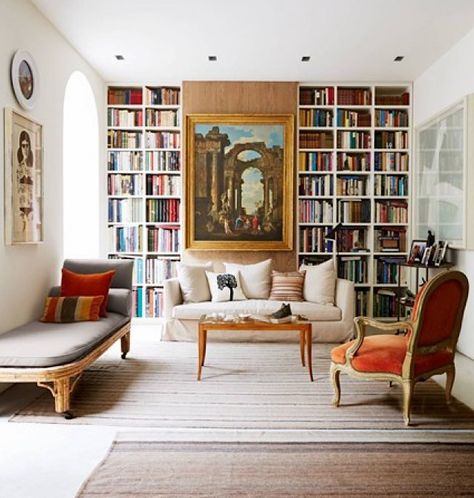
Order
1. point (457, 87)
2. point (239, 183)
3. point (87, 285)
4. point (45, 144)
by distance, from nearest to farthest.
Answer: point (87, 285), point (45, 144), point (457, 87), point (239, 183)

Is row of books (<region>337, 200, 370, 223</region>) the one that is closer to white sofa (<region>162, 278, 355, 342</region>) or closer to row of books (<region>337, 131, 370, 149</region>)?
row of books (<region>337, 131, 370, 149</region>)

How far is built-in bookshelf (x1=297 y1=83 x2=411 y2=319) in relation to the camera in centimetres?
666

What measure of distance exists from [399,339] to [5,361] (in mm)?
2585

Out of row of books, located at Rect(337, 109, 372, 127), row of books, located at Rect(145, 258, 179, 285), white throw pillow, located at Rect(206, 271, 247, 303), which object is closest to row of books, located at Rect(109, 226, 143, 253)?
row of books, located at Rect(145, 258, 179, 285)

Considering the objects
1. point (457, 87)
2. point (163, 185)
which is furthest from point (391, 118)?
point (163, 185)

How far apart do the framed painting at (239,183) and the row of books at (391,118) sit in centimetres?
113

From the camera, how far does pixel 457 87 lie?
5242 mm

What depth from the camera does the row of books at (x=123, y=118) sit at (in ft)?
22.0

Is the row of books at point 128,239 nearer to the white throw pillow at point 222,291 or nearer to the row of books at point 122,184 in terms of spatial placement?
the row of books at point 122,184

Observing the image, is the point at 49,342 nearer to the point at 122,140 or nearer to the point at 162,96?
the point at 122,140

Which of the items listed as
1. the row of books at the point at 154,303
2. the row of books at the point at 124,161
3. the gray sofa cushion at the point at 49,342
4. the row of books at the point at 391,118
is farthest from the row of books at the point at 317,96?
the gray sofa cushion at the point at 49,342

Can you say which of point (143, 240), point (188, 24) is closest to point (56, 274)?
point (143, 240)

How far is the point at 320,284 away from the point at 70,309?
2.81 m

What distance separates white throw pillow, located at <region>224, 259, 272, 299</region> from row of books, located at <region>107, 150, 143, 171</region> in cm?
184
